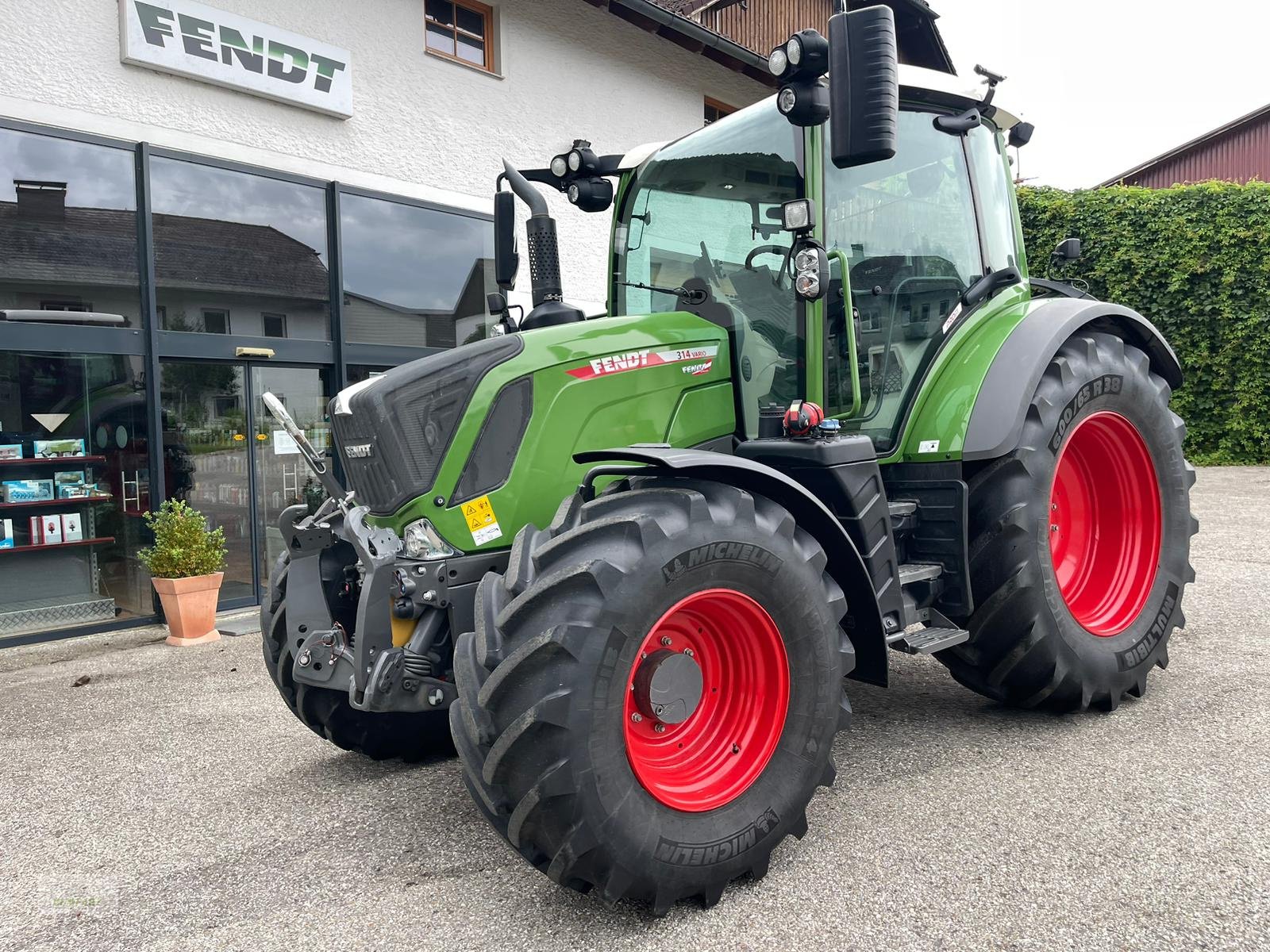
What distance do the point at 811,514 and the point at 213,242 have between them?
5996mm

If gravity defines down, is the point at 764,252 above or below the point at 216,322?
below

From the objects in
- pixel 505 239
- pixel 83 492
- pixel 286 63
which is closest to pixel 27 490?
pixel 83 492

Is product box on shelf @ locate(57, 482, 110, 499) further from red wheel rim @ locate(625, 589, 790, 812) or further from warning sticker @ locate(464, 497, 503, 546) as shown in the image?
red wheel rim @ locate(625, 589, 790, 812)

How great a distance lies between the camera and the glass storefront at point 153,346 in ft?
20.9

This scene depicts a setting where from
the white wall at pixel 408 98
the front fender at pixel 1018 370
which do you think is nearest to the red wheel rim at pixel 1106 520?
the front fender at pixel 1018 370

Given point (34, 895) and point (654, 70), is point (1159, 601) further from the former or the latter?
point (654, 70)

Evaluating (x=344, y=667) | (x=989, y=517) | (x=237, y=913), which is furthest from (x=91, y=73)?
(x=989, y=517)

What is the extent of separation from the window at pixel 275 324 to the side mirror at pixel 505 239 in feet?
14.3

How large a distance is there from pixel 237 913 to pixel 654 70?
31.7ft

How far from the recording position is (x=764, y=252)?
350cm

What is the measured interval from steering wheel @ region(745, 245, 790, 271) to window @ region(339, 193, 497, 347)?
17.1ft

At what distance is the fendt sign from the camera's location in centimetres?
641

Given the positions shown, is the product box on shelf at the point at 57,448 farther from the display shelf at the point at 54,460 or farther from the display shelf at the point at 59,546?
the display shelf at the point at 59,546

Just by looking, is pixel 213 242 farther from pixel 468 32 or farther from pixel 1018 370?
pixel 1018 370
